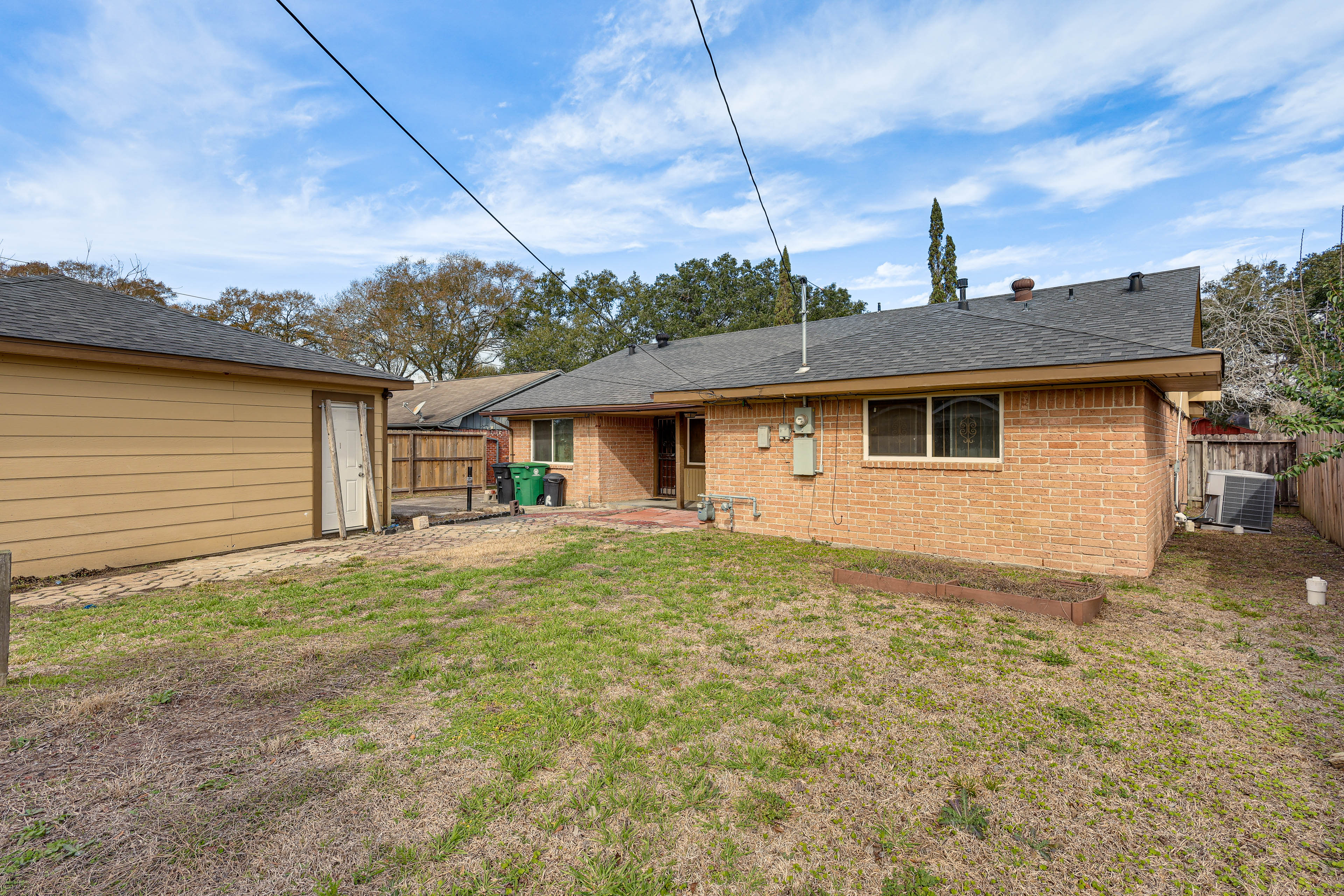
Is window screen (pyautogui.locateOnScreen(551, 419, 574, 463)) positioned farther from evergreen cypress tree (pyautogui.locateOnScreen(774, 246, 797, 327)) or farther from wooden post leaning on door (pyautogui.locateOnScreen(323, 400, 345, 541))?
evergreen cypress tree (pyautogui.locateOnScreen(774, 246, 797, 327))

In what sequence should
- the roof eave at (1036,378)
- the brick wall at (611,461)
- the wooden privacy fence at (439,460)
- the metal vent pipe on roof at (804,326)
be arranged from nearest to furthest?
the roof eave at (1036,378), the metal vent pipe on roof at (804,326), the brick wall at (611,461), the wooden privacy fence at (439,460)

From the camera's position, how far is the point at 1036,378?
23.2 feet

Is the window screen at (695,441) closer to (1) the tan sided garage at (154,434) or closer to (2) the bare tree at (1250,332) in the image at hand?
(1) the tan sided garage at (154,434)

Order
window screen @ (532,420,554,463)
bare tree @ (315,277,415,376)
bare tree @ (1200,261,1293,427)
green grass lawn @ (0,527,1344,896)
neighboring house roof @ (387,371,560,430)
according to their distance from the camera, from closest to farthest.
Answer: green grass lawn @ (0,527,1344,896), window screen @ (532,420,554,463), bare tree @ (1200,261,1293,427), neighboring house roof @ (387,371,560,430), bare tree @ (315,277,415,376)

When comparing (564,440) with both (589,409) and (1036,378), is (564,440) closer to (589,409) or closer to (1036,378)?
(589,409)

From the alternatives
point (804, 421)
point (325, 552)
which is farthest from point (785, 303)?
point (325, 552)

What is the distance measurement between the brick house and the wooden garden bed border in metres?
1.30

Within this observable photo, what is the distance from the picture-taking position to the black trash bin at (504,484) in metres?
14.8

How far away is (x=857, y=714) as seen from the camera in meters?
3.51

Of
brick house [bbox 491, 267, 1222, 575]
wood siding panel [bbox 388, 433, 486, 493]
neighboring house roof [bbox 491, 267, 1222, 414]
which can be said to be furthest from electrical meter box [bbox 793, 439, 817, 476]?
wood siding panel [bbox 388, 433, 486, 493]

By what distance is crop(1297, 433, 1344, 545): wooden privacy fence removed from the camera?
28.2ft

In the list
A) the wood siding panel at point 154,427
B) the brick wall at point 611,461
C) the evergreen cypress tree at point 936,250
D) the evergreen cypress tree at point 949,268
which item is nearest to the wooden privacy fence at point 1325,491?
the brick wall at point 611,461

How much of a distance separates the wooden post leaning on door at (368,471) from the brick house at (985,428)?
5.24m

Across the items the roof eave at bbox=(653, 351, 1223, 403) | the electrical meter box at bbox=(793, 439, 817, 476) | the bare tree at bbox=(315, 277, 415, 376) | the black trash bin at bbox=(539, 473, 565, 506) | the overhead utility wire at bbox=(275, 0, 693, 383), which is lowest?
the black trash bin at bbox=(539, 473, 565, 506)
